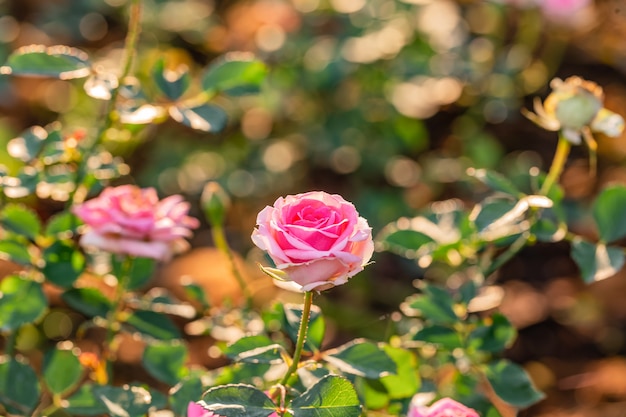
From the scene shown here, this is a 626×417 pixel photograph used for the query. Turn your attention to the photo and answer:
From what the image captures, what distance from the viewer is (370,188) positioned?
7.38 feet

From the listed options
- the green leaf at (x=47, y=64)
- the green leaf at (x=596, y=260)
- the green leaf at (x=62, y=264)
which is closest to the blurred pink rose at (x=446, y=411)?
the green leaf at (x=596, y=260)

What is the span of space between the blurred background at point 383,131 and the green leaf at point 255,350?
95 centimetres

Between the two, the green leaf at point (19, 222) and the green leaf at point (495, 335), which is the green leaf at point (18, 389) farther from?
the green leaf at point (495, 335)

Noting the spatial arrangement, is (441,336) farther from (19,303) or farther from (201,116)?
(19,303)

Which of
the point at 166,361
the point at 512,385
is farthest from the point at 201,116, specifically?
the point at 512,385

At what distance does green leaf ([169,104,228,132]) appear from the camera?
1114mm

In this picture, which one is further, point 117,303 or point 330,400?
point 117,303

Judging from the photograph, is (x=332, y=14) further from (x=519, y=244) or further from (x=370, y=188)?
(x=519, y=244)

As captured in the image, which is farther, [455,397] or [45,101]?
[45,101]

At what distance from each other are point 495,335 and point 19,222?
63 centimetres

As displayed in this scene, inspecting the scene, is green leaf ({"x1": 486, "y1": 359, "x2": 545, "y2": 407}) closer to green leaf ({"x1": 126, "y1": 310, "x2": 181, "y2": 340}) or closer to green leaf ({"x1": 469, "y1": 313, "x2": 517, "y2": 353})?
green leaf ({"x1": 469, "y1": 313, "x2": 517, "y2": 353})

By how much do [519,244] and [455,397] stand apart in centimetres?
23

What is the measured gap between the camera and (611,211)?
1158 mm

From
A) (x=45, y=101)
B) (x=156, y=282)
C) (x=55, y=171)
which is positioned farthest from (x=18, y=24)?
(x=55, y=171)
